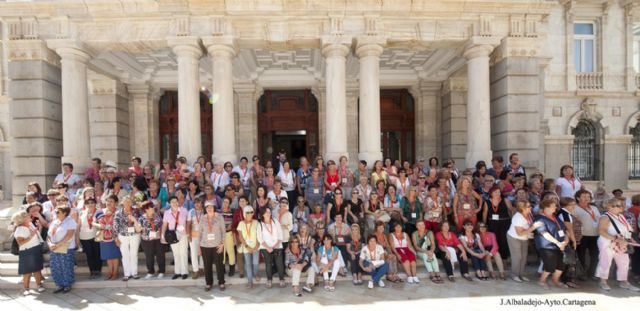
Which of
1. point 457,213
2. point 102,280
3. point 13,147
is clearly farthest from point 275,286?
point 13,147

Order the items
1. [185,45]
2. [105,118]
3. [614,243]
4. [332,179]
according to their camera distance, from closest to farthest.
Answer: [614,243]
[332,179]
[185,45]
[105,118]

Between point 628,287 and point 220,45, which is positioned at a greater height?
point 220,45

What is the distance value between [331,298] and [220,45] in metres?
7.19

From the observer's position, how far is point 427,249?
659 centimetres

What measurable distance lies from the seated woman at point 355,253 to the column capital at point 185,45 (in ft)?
21.8

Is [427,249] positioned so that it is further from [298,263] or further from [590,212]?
[590,212]

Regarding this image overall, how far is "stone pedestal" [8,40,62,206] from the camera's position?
9320 millimetres

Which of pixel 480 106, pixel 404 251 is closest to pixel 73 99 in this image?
pixel 404 251

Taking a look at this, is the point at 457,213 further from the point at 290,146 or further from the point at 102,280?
the point at 290,146

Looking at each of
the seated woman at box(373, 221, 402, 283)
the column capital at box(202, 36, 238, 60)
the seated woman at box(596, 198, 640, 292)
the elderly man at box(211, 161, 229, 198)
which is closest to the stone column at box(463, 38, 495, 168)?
the seated woman at box(596, 198, 640, 292)

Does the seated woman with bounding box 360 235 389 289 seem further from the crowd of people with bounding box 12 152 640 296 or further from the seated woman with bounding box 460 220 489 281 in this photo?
the seated woman with bounding box 460 220 489 281

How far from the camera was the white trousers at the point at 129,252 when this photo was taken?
632cm

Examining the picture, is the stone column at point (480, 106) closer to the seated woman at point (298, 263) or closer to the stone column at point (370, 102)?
the stone column at point (370, 102)

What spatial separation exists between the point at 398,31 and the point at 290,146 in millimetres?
8620
